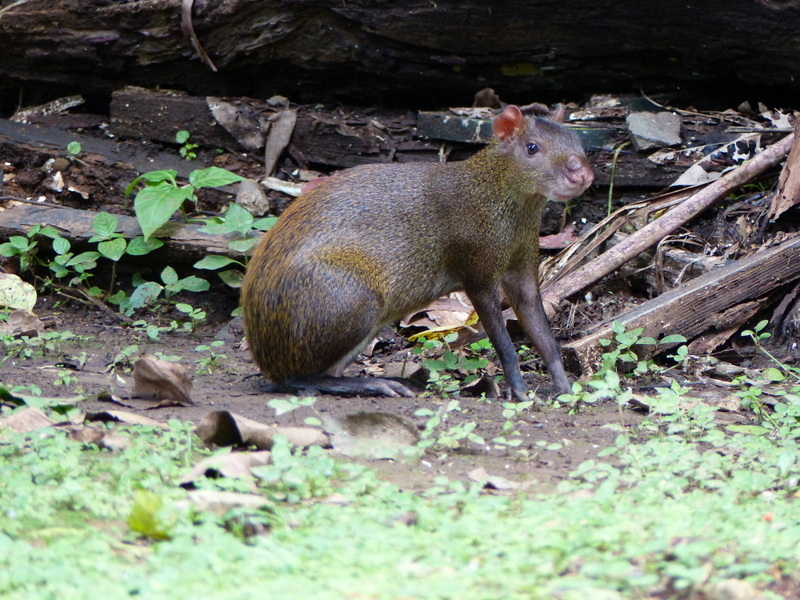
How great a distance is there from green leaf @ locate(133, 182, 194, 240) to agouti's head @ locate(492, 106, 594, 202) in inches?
96.5

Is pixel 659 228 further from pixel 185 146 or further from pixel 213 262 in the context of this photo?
pixel 185 146

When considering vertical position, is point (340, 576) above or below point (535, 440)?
above

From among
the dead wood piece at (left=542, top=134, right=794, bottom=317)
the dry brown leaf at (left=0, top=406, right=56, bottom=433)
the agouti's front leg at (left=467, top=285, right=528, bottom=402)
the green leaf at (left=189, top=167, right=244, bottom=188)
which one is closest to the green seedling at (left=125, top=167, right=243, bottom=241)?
the green leaf at (left=189, top=167, right=244, bottom=188)

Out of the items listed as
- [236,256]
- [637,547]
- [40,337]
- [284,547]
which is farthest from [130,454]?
[236,256]

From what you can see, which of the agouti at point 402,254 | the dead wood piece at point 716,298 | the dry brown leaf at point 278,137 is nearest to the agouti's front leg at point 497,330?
the agouti at point 402,254

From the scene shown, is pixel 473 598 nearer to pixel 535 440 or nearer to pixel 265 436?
pixel 265 436

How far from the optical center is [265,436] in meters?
3.71

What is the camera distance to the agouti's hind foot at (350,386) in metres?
5.53

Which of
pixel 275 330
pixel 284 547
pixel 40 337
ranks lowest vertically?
pixel 40 337

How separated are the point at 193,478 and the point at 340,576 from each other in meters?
0.87

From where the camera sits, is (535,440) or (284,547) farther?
(535,440)

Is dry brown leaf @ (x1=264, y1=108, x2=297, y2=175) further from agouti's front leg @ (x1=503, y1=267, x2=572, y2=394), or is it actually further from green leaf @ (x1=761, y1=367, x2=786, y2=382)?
green leaf @ (x1=761, y1=367, x2=786, y2=382)

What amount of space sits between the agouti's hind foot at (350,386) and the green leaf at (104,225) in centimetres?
243

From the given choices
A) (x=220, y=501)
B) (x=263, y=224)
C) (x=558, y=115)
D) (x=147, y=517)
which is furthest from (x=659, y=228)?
(x=147, y=517)
